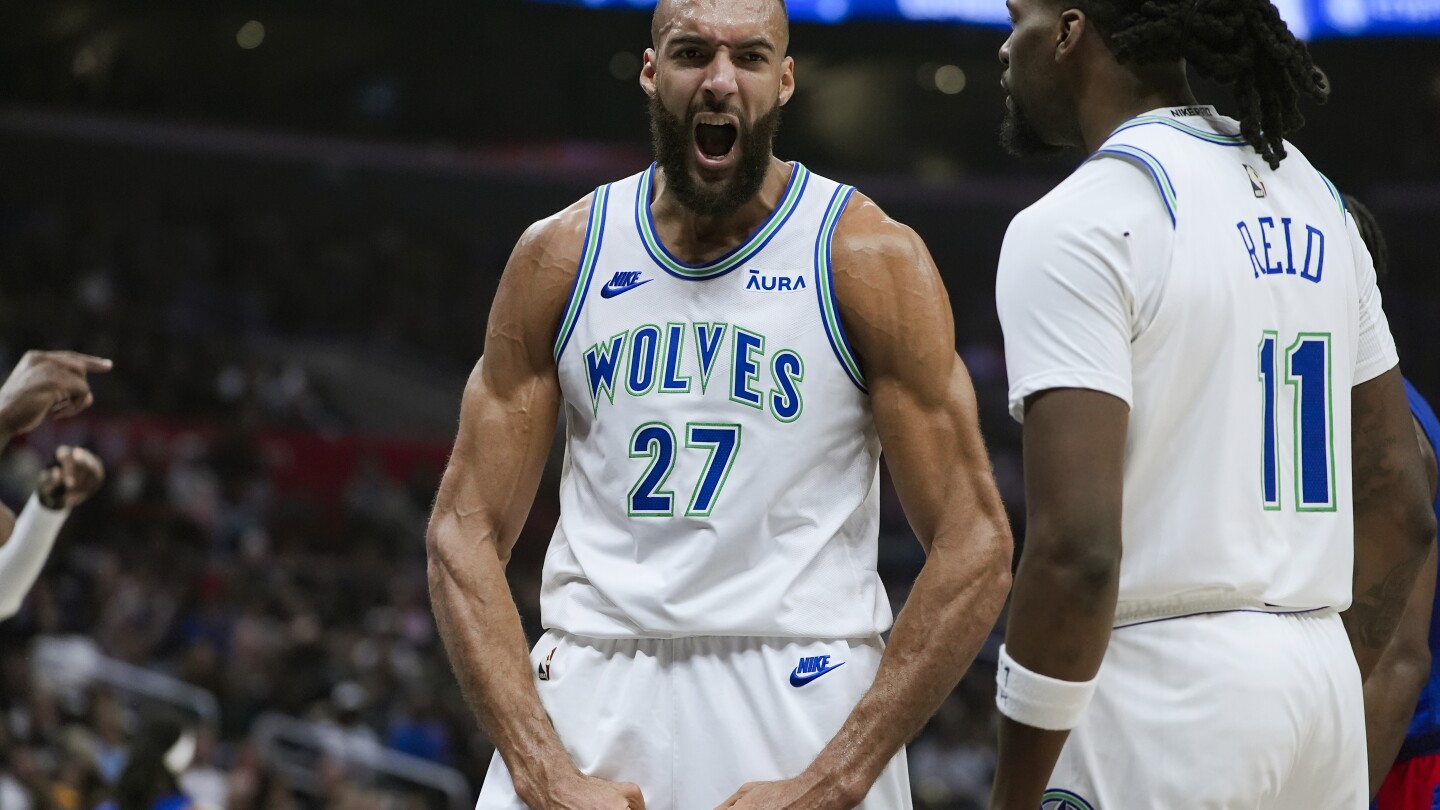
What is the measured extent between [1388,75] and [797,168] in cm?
2405

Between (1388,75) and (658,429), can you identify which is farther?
(1388,75)

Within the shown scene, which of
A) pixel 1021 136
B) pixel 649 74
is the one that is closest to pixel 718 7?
pixel 649 74

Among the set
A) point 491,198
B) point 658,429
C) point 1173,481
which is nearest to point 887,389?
point 658,429

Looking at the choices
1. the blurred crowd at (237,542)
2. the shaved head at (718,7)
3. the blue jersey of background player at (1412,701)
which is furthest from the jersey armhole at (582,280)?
the blurred crowd at (237,542)

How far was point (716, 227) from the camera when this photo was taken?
11.0 ft

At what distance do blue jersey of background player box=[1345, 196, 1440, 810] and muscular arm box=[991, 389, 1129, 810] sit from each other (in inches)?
36.6

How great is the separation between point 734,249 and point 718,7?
1.60 feet

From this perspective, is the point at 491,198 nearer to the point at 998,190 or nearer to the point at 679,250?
the point at 998,190

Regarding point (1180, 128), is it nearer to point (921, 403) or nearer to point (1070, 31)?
point (1070, 31)

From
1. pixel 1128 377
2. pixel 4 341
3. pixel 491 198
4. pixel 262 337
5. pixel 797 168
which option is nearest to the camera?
pixel 1128 377

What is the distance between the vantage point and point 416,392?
20750mm

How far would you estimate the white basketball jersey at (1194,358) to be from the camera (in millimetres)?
2527

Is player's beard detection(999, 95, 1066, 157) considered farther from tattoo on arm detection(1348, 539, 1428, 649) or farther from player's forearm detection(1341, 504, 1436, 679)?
tattoo on arm detection(1348, 539, 1428, 649)

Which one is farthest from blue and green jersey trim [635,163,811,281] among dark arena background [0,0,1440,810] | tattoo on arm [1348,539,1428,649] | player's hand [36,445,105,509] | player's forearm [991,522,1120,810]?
dark arena background [0,0,1440,810]
